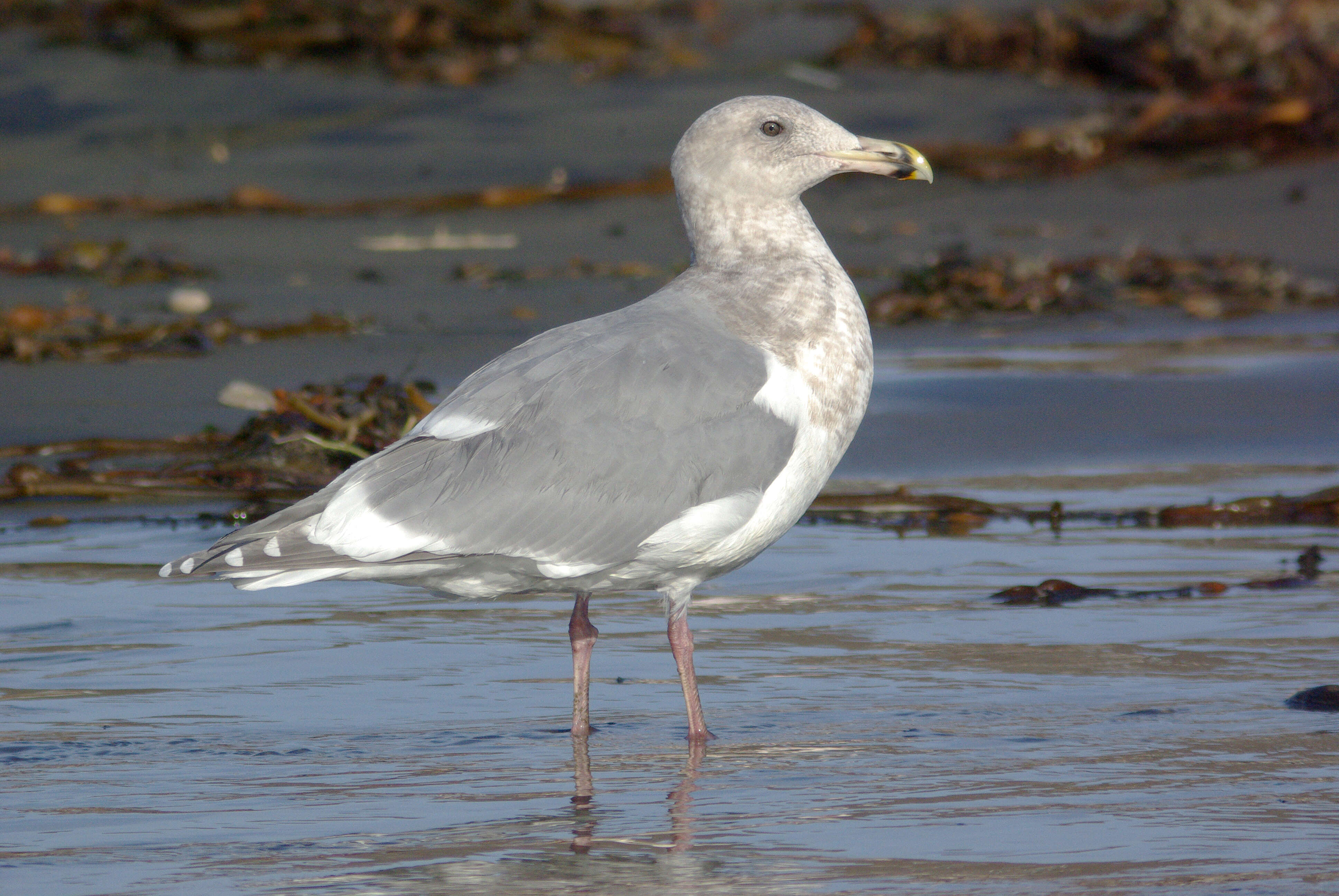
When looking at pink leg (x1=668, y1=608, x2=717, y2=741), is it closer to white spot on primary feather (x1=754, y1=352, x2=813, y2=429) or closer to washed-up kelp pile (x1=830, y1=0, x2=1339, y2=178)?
white spot on primary feather (x1=754, y1=352, x2=813, y2=429)

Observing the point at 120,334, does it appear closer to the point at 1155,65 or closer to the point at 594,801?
the point at 594,801

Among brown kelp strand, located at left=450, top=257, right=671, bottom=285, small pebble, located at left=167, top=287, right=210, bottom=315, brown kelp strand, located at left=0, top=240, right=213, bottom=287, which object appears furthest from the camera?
brown kelp strand, located at left=0, top=240, right=213, bottom=287

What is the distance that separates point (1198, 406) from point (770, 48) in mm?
10628

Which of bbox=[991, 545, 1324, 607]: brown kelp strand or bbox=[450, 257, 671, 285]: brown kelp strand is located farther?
bbox=[450, 257, 671, 285]: brown kelp strand

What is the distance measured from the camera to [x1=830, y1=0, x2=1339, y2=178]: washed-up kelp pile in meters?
14.3

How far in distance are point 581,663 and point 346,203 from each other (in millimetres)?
10149

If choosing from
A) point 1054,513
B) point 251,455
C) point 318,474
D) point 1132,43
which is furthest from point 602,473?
point 1132,43

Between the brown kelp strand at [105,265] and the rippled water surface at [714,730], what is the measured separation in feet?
18.3

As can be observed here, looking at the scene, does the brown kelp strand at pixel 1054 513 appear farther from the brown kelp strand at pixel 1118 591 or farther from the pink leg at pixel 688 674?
the pink leg at pixel 688 674

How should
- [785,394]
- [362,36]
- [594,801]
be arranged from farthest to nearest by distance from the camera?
1. [362,36]
2. [785,394]
3. [594,801]

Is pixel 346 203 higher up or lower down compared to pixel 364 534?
higher up

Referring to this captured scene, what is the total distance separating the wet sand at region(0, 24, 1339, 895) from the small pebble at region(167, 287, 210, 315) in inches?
4.8

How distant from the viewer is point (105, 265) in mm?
11984

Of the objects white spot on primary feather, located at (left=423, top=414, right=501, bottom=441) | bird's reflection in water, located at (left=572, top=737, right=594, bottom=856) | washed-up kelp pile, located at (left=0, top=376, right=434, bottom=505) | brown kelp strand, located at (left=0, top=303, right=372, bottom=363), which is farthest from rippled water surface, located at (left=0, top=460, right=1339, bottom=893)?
brown kelp strand, located at (left=0, top=303, right=372, bottom=363)
